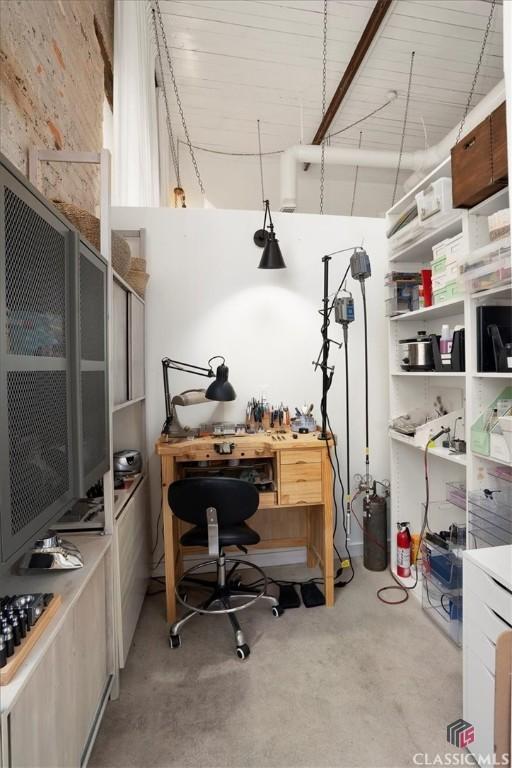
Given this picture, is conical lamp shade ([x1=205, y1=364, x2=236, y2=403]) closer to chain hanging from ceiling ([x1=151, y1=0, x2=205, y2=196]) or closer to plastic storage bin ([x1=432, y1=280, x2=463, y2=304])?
plastic storage bin ([x1=432, y1=280, x2=463, y2=304])

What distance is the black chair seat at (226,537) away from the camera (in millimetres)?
1751

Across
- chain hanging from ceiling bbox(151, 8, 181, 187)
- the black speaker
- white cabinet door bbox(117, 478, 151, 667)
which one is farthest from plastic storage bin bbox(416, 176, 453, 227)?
chain hanging from ceiling bbox(151, 8, 181, 187)

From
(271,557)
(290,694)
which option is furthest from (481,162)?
(271,557)

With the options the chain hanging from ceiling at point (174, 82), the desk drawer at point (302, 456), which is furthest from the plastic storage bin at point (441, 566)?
the chain hanging from ceiling at point (174, 82)

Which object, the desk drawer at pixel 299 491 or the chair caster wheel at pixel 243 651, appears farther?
the desk drawer at pixel 299 491

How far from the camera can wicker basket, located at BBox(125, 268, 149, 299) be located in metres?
2.05

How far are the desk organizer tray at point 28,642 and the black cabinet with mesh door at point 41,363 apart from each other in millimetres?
219

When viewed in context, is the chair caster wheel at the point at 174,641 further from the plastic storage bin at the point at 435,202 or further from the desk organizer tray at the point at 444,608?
the plastic storage bin at the point at 435,202

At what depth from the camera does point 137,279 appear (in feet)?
6.95

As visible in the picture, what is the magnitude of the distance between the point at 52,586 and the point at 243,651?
1033mm

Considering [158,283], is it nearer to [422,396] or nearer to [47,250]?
[47,250]

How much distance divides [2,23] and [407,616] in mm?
3124

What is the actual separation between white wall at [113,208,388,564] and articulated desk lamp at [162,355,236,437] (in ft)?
0.51

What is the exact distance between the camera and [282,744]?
1298mm
